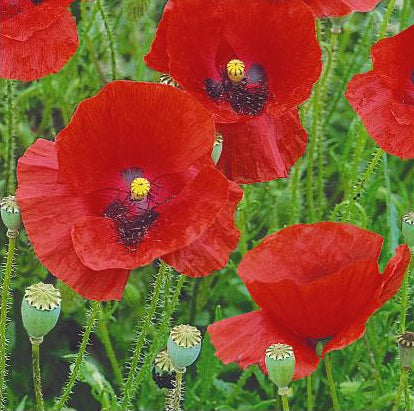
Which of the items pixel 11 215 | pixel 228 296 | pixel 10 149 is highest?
pixel 11 215

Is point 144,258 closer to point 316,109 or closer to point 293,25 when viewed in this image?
point 293,25

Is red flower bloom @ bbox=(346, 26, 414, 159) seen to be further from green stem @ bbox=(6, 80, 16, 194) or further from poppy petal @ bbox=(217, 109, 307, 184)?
green stem @ bbox=(6, 80, 16, 194)

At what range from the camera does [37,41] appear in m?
1.10

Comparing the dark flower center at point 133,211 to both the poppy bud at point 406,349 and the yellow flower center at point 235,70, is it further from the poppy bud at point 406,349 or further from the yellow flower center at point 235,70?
the poppy bud at point 406,349

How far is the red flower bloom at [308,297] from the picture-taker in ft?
2.92

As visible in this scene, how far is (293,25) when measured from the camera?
1.05 meters

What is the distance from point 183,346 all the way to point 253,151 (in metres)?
0.25

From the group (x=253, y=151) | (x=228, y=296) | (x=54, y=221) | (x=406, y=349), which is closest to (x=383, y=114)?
(x=253, y=151)

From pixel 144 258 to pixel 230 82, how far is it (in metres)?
0.28

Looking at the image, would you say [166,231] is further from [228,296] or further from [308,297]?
[228,296]

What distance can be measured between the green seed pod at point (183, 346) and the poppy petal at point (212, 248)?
0.17 ft

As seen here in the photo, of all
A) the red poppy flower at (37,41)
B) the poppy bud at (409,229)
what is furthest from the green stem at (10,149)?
the poppy bud at (409,229)

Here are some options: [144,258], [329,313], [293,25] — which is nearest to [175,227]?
[144,258]

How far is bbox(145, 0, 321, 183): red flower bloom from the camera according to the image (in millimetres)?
1036
